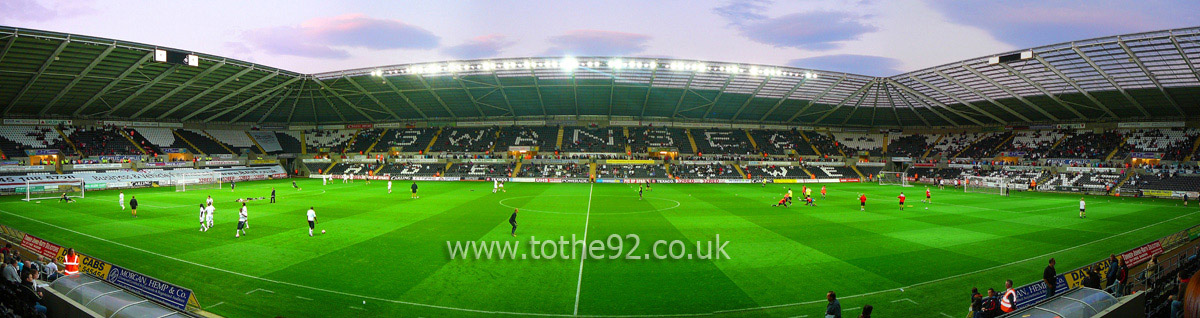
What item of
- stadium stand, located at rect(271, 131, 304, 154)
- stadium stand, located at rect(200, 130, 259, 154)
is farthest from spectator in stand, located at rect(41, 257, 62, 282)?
stadium stand, located at rect(271, 131, 304, 154)

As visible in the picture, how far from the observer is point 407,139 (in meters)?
65.4

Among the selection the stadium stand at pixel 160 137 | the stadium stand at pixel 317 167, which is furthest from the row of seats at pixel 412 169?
the stadium stand at pixel 160 137

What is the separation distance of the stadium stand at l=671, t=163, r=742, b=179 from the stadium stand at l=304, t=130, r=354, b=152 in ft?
148

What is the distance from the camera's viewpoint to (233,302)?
1061 cm

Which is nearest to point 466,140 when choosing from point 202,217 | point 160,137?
point 160,137

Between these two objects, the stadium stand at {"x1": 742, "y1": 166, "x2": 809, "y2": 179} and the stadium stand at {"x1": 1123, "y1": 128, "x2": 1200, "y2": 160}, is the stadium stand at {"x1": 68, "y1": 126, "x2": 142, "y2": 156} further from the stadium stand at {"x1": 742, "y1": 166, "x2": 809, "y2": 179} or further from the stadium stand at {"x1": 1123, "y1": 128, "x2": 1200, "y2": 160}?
the stadium stand at {"x1": 1123, "y1": 128, "x2": 1200, "y2": 160}

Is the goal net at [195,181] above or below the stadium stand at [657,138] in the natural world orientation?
below

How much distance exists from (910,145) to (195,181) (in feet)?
271

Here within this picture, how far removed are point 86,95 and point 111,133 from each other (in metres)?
9.29

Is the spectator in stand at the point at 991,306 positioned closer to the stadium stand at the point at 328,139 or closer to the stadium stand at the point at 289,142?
the stadium stand at the point at 328,139

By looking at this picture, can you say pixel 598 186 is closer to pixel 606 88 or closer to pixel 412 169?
pixel 606 88

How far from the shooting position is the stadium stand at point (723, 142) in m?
63.5

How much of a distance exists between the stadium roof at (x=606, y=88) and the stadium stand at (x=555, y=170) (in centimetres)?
758

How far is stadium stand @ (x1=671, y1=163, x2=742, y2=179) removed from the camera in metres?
56.3
